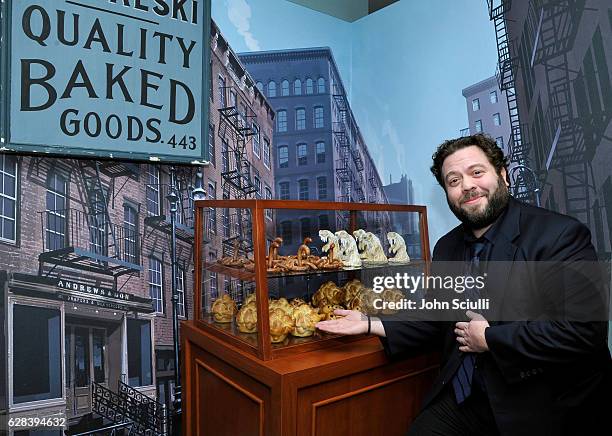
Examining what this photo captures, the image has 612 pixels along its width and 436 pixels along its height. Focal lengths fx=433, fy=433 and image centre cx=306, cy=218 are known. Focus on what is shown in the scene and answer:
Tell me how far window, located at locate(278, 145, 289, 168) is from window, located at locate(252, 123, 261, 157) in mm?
208

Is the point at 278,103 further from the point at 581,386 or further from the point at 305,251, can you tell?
the point at 581,386

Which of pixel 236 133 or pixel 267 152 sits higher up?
pixel 236 133

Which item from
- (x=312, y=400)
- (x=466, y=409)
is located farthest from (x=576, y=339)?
(x=312, y=400)

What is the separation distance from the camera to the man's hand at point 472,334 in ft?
5.73

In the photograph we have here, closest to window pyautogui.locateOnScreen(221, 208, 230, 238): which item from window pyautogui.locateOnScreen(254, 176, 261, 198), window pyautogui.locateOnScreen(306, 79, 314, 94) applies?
window pyautogui.locateOnScreen(254, 176, 261, 198)

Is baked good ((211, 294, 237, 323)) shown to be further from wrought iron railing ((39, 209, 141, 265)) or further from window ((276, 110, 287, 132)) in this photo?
window ((276, 110, 287, 132))

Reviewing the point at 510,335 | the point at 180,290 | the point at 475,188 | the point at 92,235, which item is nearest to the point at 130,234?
the point at 92,235

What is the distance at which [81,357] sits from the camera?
8.67 feet

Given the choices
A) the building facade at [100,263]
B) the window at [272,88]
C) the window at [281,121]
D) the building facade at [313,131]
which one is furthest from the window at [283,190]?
the window at [272,88]

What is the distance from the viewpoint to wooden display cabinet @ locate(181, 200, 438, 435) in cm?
184

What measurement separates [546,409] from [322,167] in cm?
242

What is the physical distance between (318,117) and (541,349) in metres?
2.57

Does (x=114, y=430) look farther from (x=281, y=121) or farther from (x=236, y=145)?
(x=281, y=121)

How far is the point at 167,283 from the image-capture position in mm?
2943
